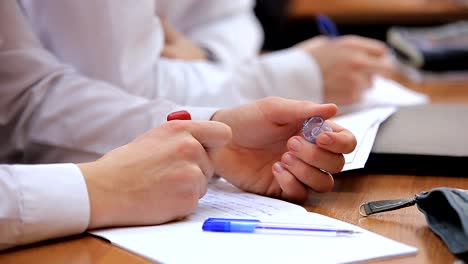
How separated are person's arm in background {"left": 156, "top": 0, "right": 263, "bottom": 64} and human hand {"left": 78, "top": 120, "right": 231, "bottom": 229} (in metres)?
0.89

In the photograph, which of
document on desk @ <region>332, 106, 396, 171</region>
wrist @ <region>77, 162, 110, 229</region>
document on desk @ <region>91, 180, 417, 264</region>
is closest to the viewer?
document on desk @ <region>91, 180, 417, 264</region>

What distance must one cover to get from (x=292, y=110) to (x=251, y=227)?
0.58 feet

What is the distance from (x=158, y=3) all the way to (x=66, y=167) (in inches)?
33.1

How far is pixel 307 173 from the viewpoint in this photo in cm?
98

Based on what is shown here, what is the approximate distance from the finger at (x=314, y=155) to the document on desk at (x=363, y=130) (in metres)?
0.06

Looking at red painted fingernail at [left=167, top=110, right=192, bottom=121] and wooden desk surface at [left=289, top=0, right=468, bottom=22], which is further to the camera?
wooden desk surface at [left=289, top=0, right=468, bottom=22]

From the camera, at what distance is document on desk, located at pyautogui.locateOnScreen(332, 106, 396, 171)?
3.47 feet

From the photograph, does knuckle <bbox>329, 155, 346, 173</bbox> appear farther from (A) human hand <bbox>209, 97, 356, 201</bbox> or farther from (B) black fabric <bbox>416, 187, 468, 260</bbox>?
(B) black fabric <bbox>416, 187, 468, 260</bbox>

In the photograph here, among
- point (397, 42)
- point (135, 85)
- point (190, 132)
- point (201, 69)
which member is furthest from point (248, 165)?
point (397, 42)

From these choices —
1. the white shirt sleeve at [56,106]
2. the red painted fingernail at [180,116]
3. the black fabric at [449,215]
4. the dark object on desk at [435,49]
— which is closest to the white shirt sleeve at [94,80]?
the white shirt sleeve at [56,106]

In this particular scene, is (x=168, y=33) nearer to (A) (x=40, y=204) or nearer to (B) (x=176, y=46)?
(B) (x=176, y=46)

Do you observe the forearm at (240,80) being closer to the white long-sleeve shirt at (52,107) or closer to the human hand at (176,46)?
the human hand at (176,46)

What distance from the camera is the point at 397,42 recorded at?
2062mm

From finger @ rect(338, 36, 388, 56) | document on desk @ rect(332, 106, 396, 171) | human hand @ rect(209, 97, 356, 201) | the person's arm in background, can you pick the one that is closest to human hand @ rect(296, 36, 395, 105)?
finger @ rect(338, 36, 388, 56)
